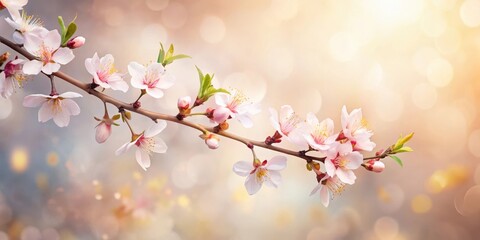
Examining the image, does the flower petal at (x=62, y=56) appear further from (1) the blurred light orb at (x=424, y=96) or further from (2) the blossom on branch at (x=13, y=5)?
(1) the blurred light orb at (x=424, y=96)

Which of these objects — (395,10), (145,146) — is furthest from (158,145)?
(395,10)

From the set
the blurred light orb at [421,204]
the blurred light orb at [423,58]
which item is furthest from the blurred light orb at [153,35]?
the blurred light orb at [421,204]

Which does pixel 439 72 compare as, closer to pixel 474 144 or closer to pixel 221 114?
pixel 474 144

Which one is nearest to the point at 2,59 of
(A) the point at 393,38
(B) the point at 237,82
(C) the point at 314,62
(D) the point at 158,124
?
(D) the point at 158,124

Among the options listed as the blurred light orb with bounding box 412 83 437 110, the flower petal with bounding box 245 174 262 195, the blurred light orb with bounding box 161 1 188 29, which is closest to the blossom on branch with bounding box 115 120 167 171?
the flower petal with bounding box 245 174 262 195

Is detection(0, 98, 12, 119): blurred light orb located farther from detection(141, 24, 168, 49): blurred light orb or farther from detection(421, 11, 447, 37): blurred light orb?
detection(421, 11, 447, 37): blurred light orb

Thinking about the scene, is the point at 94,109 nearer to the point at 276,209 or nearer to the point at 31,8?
the point at 31,8
